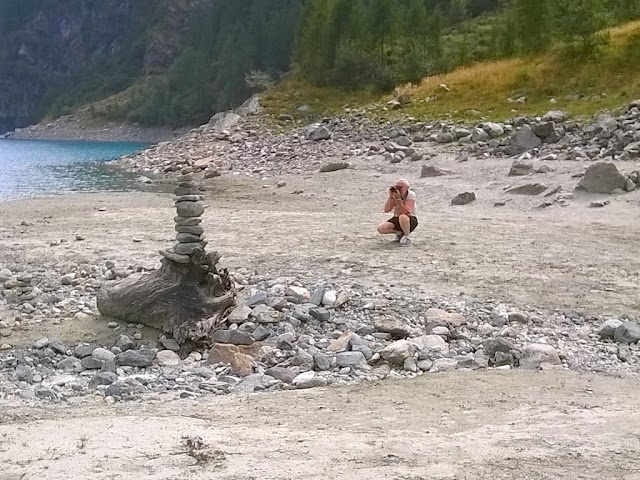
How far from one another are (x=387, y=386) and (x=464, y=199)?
12475 millimetres

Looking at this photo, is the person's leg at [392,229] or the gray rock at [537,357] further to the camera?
the person's leg at [392,229]

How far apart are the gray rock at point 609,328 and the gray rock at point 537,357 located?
3.15 feet

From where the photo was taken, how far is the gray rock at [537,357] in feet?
26.8

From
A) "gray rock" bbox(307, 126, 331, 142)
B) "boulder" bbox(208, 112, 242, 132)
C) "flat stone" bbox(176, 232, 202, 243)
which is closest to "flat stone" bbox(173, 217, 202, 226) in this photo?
"flat stone" bbox(176, 232, 202, 243)

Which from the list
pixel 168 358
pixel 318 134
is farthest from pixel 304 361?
pixel 318 134

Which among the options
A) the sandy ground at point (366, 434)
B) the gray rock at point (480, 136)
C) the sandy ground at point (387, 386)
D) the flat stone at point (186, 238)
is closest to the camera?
the sandy ground at point (366, 434)

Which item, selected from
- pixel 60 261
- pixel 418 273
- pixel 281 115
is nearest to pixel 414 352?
pixel 418 273

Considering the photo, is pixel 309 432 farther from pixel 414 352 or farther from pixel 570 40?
pixel 570 40

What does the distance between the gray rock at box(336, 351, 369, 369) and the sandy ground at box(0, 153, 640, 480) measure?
2.22ft

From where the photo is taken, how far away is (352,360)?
844 centimetres

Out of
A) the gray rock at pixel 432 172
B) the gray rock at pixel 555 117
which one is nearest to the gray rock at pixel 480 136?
the gray rock at pixel 555 117

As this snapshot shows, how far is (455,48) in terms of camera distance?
56.8 m

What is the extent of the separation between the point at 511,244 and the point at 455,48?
1801 inches

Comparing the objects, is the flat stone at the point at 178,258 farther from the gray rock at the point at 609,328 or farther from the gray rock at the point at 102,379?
the gray rock at the point at 609,328
